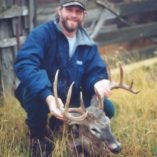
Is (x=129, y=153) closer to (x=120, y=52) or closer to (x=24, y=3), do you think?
(x=24, y=3)

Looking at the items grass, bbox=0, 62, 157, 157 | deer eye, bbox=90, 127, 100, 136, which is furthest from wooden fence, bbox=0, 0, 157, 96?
deer eye, bbox=90, 127, 100, 136

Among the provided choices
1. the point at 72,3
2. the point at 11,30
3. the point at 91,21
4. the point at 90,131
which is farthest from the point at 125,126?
the point at 91,21

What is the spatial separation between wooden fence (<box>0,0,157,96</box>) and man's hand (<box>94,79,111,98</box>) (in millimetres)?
→ 1657

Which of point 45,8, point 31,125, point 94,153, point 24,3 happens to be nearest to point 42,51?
point 31,125

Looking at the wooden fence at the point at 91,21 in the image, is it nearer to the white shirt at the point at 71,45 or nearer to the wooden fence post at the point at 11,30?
the wooden fence post at the point at 11,30

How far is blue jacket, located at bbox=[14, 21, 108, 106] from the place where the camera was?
190 inches

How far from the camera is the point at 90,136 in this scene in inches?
189

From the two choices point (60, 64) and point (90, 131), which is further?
point (60, 64)

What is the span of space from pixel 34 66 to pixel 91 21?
3550 millimetres

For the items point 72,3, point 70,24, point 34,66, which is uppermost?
point 72,3

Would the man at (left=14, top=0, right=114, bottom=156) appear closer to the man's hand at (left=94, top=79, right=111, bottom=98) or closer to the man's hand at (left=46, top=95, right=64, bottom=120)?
the man's hand at (left=94, top=79, right=111, bottom=98)

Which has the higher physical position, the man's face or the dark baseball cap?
the dark baseball cap

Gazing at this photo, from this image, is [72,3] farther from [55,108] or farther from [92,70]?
[55,108]

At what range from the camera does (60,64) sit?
5.18m
